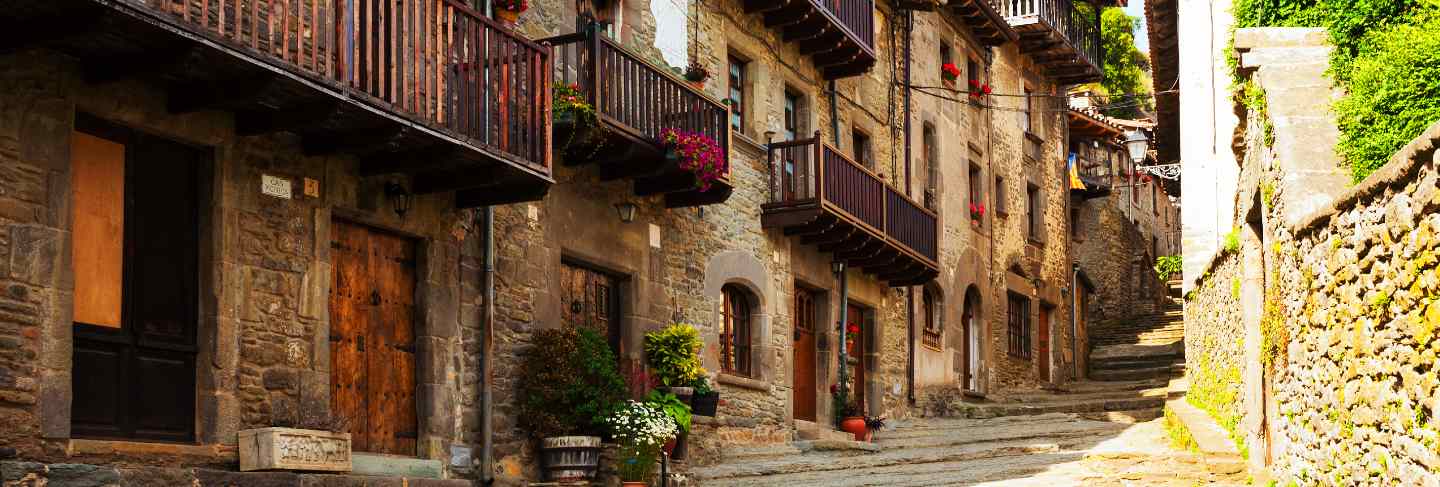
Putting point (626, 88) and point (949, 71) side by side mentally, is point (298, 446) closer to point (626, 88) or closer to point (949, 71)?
point (626, 88)

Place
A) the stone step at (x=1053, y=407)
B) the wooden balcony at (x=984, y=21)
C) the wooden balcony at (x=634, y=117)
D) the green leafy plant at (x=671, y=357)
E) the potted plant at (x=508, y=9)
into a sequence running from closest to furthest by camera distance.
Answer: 1. the potted plant at (x=508, y=9)
2. the wooden balcony at (x=634, y=117)
3. the green leafy plant at (x=671, y=357)
4. the stone step at (x=1053, y=407)
5. the wooden balcony at (x=984, y=21)

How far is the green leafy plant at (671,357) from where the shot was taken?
48.6ft

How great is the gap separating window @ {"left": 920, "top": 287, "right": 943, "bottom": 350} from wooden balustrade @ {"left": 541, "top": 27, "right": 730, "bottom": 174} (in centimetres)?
817

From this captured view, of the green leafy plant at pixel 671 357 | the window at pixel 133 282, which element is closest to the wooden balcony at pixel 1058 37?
the green leafy plant at pixel 671 357

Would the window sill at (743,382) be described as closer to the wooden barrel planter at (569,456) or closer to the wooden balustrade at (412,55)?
the wooden barrel planter at (569,456)

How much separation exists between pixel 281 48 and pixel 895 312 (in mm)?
12697

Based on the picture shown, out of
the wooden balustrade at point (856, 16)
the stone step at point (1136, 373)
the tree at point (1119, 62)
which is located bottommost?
the stone step at point (1136, 373)

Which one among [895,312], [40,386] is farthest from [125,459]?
[895,312]

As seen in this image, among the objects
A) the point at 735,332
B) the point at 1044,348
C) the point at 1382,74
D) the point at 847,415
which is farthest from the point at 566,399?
the point at 1044,348

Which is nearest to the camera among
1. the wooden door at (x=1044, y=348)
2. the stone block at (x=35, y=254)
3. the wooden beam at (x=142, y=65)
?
the stone block at (x=35, y=254)

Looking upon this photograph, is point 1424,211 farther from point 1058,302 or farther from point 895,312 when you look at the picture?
point 1058,302

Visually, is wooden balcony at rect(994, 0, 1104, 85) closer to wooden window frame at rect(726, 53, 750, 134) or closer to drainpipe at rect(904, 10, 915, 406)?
drainpipe at rect(904, 10, 915, 406)

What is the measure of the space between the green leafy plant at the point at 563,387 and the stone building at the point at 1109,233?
22.2m

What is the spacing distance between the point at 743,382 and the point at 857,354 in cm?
373
